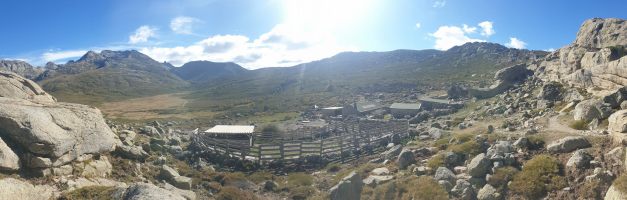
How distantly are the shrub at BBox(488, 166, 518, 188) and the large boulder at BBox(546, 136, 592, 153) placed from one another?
7.69 ft

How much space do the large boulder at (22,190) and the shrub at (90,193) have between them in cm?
50

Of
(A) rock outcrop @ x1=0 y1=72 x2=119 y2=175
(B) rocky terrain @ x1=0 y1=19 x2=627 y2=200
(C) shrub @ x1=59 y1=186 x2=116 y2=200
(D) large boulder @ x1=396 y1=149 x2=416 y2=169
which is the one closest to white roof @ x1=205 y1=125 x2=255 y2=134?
(B) rocky terrain @ x1=0 y1=19 x2=627 y2=200

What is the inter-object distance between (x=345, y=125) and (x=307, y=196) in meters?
26.0

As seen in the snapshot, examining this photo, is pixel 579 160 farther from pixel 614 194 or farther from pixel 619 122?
pixel 614 194

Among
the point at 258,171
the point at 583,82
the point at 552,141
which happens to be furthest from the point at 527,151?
the point at 583,82

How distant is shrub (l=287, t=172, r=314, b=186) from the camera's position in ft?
77.9

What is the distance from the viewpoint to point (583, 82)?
32.5 m

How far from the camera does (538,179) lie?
49.5 feet

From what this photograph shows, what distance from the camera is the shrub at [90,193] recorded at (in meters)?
12.1

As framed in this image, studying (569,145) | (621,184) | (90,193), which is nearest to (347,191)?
(569,145)

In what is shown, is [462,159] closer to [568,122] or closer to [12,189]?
[568,122]

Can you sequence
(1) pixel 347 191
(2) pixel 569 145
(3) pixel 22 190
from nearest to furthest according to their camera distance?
(3) pixel 22 190 → (2) pixel 569 145 → (1) pixel 347 191

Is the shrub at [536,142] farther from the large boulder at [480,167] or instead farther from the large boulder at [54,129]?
the large boulder at [54,129]

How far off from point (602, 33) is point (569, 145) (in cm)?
3687
